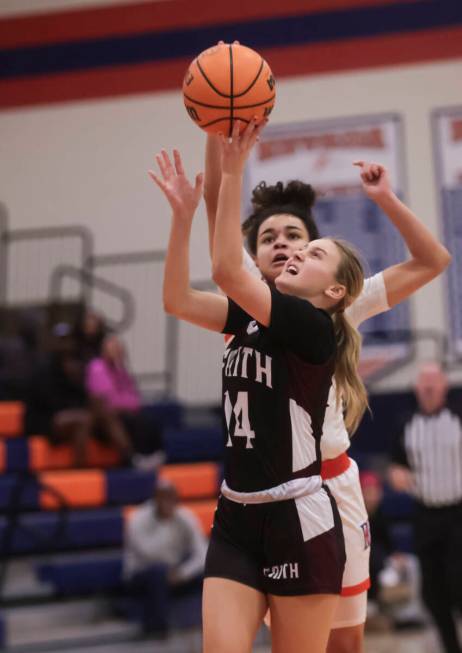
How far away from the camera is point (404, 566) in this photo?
8.13m

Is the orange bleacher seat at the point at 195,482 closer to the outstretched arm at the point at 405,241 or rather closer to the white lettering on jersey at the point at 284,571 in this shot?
the outstretched arm at the point at 405,241

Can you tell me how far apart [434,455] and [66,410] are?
398 cm

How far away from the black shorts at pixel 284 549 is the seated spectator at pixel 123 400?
676cm

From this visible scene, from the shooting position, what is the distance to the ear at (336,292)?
10.3 feet

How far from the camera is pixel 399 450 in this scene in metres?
7.21

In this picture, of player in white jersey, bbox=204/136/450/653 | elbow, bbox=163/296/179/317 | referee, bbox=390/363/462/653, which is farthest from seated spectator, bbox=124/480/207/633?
elbow, bbox=163/296/179/317

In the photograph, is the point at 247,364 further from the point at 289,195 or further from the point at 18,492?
the point at 18,492

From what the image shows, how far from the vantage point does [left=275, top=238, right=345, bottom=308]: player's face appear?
312 centimetres

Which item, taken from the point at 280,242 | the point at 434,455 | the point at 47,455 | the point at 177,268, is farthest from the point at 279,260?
the point at 47,455

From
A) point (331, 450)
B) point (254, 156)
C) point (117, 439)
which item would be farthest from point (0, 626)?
point (254, 156)

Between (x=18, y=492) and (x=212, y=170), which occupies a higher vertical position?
(x=212, y=170)

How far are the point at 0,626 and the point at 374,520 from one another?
117 inches

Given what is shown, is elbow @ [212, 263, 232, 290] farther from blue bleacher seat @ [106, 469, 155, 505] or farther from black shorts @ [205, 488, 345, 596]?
blue bleacher seat @ [106, 469, 155, 505]

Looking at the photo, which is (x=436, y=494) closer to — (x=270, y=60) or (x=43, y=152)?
(x=270, y=60)
